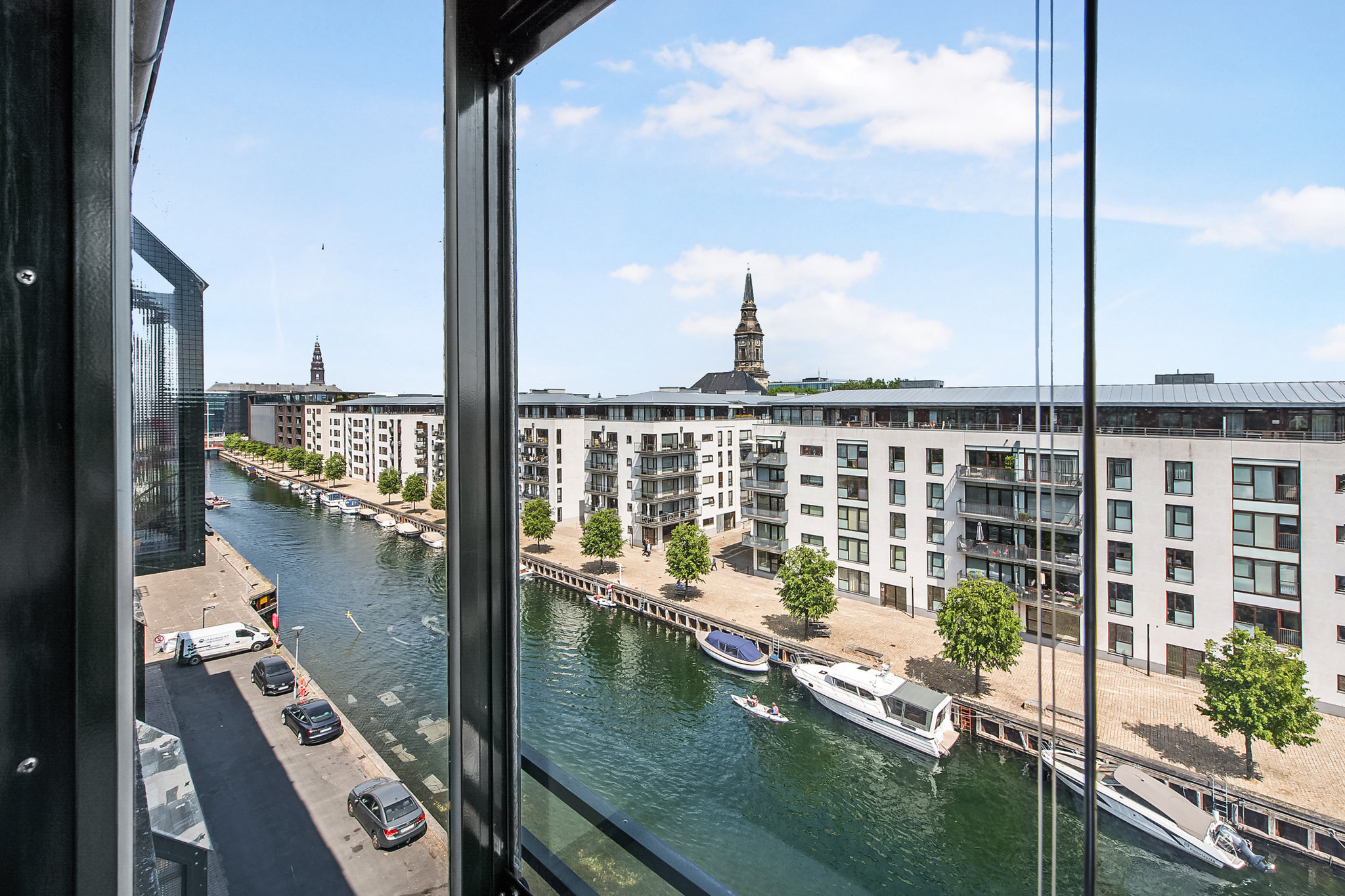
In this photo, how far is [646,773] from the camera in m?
3.99

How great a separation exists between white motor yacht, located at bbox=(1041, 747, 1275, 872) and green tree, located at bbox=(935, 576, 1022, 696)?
1.12 feet

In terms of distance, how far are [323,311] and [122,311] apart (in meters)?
0.47

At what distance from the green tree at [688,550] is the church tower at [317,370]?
332 cm

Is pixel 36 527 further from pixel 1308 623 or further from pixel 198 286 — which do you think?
pixel 1308 623

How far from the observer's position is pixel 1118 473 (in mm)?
626

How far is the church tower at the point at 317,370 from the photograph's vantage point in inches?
37.5

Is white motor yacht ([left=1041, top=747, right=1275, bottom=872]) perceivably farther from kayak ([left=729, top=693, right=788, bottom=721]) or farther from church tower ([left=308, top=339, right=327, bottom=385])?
kayak ([left=729, top=693, right=788, bottom=721])

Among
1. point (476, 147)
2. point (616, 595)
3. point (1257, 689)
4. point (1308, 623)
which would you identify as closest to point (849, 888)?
point (1308, 623)

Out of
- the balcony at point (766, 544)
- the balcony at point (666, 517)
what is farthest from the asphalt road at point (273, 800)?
the balcony at point (666, 517)

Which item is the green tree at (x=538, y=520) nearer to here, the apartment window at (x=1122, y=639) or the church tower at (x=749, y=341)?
the church tower at (x=749, y=341)

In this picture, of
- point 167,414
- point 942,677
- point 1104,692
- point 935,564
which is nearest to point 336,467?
point 167,414

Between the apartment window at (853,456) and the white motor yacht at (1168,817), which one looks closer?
the white motor yacht at (1168,817)

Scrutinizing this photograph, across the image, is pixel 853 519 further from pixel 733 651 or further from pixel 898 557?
pixel 733 651

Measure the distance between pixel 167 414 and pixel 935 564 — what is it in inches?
80.4
